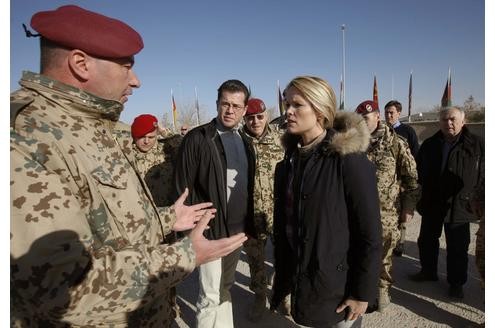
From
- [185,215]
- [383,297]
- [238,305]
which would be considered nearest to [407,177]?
[383,297]

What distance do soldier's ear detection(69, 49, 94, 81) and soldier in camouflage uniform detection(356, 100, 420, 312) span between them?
3.15 m

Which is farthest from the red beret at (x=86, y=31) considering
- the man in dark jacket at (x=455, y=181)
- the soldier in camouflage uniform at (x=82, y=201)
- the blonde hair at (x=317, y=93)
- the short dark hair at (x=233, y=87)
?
the man in dark jacket at (x=455, y=181)

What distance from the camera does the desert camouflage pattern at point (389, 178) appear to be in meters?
3.65

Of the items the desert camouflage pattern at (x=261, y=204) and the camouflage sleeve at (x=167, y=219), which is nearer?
the camouflage sleeve at (x=167, y=219)

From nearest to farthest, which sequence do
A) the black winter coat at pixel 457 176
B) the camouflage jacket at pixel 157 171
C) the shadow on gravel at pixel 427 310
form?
the shadow on gravel at pixel 427 310
the black winter coat at pixel 457 176
the camouflage jacket at pixel 157 171

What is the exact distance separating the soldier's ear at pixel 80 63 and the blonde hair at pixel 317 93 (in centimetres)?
129

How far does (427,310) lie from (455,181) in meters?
1.63

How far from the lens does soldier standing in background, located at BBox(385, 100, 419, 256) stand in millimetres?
5016

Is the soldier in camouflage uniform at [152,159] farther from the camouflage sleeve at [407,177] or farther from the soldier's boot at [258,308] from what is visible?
the camouflage sleeve at [407,177]

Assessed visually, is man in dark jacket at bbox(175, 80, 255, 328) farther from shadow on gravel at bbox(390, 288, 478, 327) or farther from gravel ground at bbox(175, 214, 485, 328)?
shadow on gravel at bbox(390, 288, 478, 327)

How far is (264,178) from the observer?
149 inches

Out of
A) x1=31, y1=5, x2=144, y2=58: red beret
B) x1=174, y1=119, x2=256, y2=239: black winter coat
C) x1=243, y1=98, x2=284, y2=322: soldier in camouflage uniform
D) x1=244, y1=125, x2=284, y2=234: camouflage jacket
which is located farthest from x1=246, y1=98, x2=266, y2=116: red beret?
x1=31, y1=5, x2=144, y2=58: red beret

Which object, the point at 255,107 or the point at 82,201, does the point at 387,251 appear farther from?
the point at 82,201

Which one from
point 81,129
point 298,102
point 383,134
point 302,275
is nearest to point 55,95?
point 81,129
